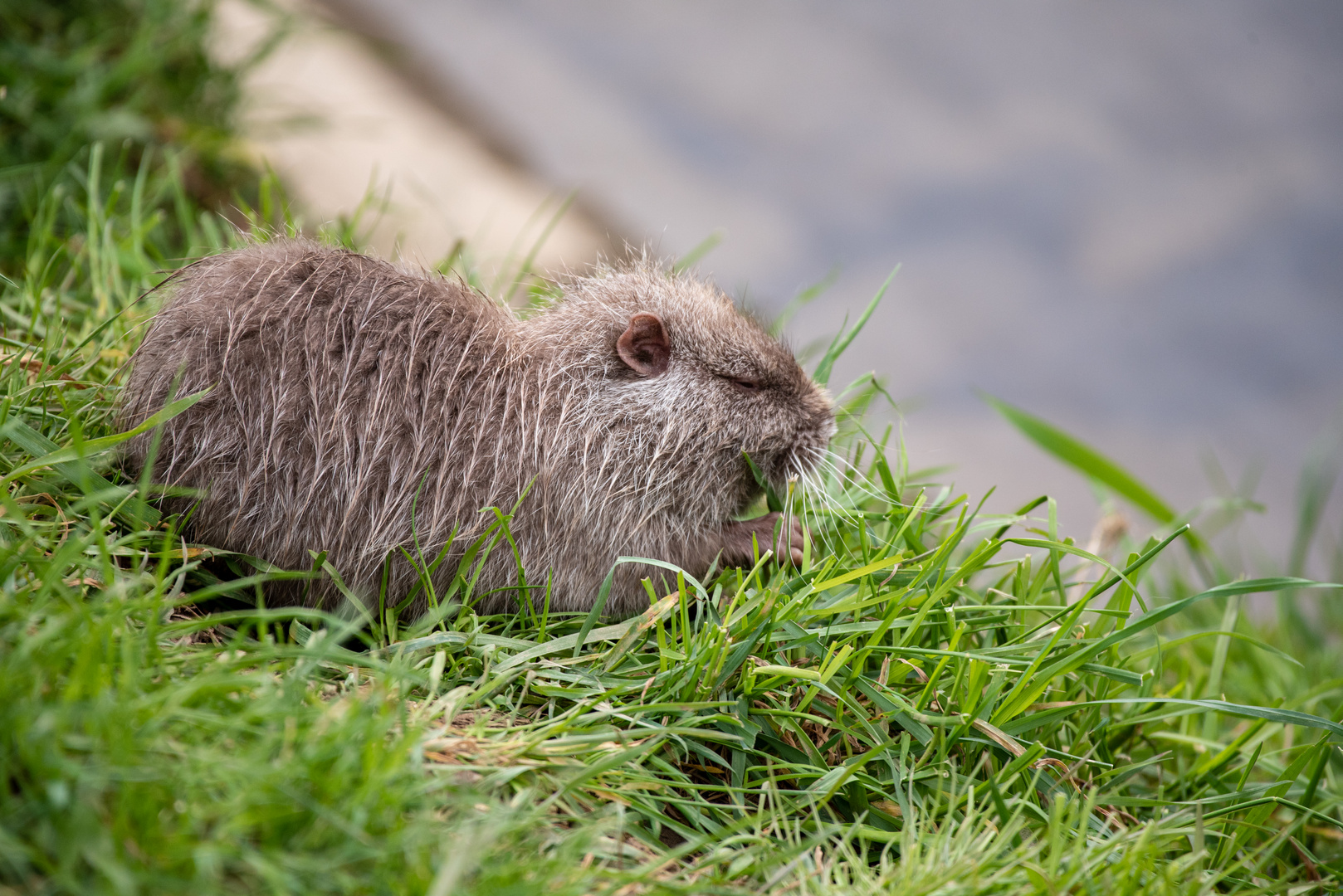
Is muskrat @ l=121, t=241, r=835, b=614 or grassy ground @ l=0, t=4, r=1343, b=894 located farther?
muskrat @ l=121, t=241, r=835, b=614

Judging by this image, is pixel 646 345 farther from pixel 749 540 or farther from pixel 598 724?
pixel 598 724

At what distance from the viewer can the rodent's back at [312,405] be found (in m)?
2.64

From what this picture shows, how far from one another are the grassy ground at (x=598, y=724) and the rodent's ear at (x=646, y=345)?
756 mm

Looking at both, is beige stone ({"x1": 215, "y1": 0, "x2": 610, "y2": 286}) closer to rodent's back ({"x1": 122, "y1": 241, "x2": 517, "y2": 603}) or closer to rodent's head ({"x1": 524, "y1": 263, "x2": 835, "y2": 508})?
rodent's head ({"x1": 524, "y1": 263, "x2": 835, "y2": 508})

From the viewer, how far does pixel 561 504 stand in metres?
2.99

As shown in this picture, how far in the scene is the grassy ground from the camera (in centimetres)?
175

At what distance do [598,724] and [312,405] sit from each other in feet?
4.05

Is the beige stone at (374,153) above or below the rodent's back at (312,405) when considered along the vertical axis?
above

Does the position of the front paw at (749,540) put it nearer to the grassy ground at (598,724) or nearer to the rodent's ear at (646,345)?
the grassy ground at (598,724)

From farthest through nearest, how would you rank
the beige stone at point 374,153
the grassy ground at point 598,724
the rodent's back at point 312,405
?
the beige stone at point 374,153 < the rodent's back at point 312,405 < the grassy ground at point 598,724

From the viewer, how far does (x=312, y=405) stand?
2703 millimetres

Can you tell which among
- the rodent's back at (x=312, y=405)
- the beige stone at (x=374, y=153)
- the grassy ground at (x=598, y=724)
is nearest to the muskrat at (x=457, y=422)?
the rodent's back at (x=312, y=405)

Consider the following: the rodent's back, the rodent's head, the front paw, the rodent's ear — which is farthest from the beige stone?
the front paw

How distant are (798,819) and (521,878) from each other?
32.9 inches
